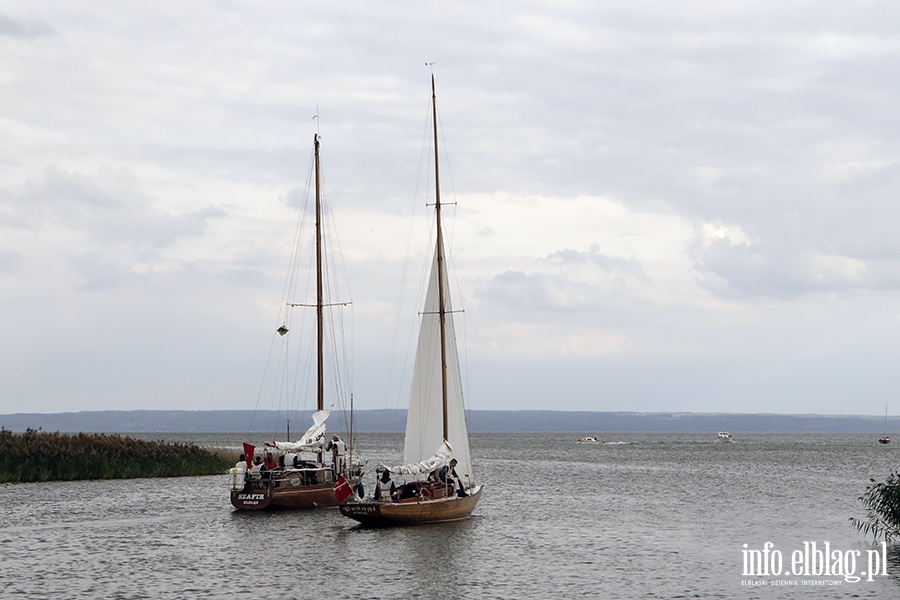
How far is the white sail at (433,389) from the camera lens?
50.6 m

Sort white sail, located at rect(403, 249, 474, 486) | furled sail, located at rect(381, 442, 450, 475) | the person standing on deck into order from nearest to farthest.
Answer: furled sail, located at rect(381, 442, 450, 475), white sail, located at rect(403, 249, 474, 486), the person standing on deck

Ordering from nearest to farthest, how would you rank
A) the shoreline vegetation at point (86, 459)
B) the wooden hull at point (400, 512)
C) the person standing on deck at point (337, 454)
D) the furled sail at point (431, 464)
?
the wooden hull at point (400, 512) → the furled sail at point (431, 464) → the person standing on deck at point (337, 454) → the shoreline vegetation at point (86, 459)

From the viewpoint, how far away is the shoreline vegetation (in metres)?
74.1

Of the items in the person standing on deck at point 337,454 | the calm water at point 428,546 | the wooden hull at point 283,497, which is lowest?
the calm water at point 428,546

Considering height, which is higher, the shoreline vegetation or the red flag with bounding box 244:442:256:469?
the red flag with bounding box 244:442:256:469

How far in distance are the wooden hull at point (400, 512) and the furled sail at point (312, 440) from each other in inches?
328

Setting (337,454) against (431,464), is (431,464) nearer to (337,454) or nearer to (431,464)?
(431,464)

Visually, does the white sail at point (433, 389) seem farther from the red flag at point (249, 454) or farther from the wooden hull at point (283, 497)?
the red flag at point (249, 454)

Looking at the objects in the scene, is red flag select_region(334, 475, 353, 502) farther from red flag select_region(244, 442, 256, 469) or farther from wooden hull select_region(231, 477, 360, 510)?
red flag select_region(244, 442, 256, 469)

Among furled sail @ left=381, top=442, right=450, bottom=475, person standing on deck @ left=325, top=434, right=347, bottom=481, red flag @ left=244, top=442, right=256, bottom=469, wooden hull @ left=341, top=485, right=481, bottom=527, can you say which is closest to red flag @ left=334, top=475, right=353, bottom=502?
wooden hull @ left=341, top=485, right=481, bottom=527

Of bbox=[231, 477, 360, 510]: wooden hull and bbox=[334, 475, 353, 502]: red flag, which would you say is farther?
bbox=[231, 477, 360, 510]: wooden hull

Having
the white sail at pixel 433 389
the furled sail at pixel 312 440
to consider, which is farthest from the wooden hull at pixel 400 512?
the furled sail at pixel 312 440

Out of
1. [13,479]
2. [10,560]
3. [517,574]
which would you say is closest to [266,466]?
[10,560]

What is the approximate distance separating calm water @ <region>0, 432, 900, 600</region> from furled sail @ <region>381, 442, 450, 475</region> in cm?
247
